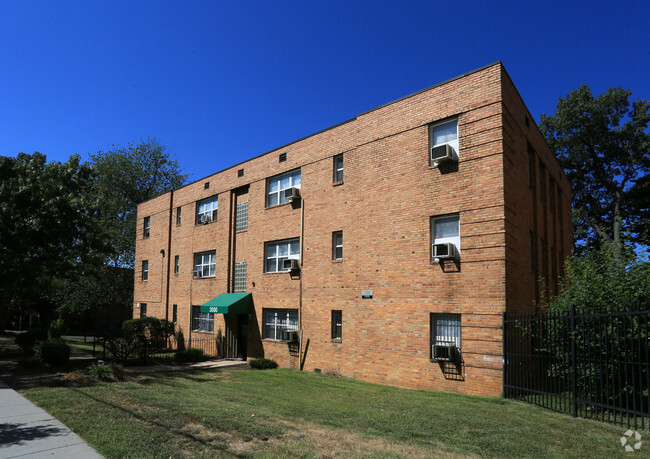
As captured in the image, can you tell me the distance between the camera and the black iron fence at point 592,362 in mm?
8781

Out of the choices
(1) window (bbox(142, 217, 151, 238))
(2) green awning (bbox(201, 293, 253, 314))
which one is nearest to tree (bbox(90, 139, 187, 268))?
(1) window (bbox(142, 217, 151, 238))

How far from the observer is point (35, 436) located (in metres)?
6.77

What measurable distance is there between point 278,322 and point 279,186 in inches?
243

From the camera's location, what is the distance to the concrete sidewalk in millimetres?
6051

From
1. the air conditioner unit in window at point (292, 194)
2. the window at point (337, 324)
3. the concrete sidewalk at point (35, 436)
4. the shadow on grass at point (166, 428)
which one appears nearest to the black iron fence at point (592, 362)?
the window at point (337, 324)

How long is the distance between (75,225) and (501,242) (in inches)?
643

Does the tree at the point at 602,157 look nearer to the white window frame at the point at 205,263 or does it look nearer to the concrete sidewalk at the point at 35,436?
the white window frame at the point at 205,263

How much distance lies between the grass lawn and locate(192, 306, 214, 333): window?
11.3 meters

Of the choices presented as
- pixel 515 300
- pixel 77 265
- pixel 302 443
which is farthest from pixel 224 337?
pixel 302 443

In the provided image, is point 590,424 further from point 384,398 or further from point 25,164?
point 25,164

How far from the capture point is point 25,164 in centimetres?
1838

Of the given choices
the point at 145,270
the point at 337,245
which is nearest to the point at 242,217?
the point at 337,245

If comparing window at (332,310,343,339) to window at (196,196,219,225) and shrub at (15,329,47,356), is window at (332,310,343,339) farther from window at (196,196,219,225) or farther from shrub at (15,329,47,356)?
shrub at (15,329,47,356)

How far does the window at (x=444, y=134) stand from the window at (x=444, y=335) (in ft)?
16.6
